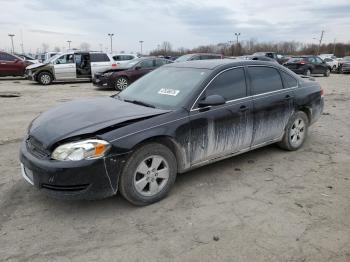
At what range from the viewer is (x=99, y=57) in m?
18.7

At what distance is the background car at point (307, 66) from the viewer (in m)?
23.5

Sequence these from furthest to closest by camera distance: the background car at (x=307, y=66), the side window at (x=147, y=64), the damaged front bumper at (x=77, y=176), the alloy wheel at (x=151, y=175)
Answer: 1. the background car at (x=307, y=66)
2. the side window at (x=147, y=64)
3. the alloy wheel at (x=151, y=175)
4. the damaged front bumper at (x=77, y=176)


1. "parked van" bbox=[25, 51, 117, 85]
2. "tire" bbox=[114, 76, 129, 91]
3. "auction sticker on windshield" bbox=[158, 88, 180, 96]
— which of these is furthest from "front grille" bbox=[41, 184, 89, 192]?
"parked van" bbox=[25, 51, 117, 85]

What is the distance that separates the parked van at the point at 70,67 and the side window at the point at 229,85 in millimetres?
14290

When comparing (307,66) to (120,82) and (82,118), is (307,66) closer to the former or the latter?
(120,82)

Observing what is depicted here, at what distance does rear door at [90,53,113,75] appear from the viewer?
1845 cm

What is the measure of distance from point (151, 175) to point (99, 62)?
15952mm

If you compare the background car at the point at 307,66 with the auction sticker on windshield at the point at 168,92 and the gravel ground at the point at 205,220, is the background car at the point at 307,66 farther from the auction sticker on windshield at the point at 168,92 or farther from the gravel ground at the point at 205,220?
the auction sticker on windshield at the point at 168,92

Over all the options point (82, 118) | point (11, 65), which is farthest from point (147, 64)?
point (82, 118)

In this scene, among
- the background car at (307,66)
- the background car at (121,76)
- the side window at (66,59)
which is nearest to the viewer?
the background car at (121,76)

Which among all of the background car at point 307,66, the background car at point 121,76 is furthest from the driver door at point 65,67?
the background car at point 307,66

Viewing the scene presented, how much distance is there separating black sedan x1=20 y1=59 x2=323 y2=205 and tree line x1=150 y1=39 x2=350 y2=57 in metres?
69.6

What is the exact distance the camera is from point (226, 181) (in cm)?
448

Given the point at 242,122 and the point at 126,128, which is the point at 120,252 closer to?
the point at 126,128
